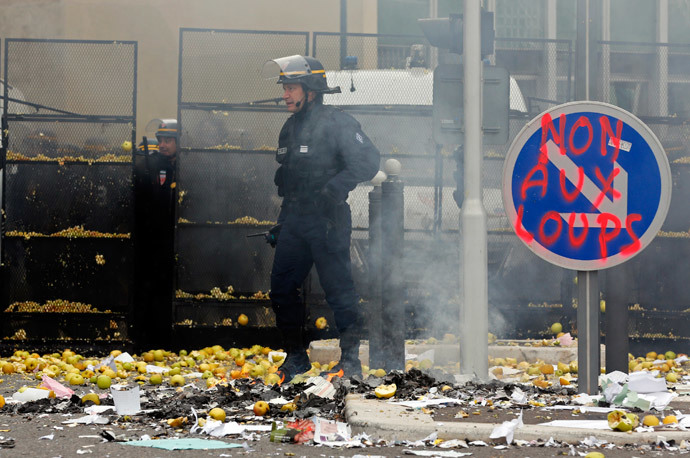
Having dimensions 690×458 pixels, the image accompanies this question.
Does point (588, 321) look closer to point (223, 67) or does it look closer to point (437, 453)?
point (437, 453)

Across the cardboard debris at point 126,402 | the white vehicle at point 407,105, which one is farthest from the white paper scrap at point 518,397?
the white vehicle at point 407,105

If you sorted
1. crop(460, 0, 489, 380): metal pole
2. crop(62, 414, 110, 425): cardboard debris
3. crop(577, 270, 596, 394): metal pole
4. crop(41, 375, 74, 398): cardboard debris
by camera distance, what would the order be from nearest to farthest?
crop(577, 270, 596, 394): metal pole → crop(62, 414, 110, 425): cardboard debris → crop(460, 0, 489, 380): metal pole → crop(41, 375, 74, 398): cardboard debris

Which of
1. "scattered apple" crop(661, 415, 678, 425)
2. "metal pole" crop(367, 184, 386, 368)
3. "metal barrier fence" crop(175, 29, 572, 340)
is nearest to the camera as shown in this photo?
"scattered apple" crop(661, 415, 678, 425)

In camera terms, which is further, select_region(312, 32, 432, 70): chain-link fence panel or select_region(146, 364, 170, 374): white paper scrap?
select_region(312, 32, 432, 70): chain-link fence panel

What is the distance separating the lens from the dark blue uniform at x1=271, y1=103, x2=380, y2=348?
24.9ft

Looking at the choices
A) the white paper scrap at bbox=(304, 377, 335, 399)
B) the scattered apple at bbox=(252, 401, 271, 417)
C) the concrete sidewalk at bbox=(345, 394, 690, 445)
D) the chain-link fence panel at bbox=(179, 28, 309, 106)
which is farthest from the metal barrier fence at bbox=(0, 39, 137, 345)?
the concrete sidewalk at bbox=(345, 394, 690, 445)

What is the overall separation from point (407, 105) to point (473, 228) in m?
3.62

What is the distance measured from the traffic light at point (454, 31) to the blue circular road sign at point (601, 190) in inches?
52.5

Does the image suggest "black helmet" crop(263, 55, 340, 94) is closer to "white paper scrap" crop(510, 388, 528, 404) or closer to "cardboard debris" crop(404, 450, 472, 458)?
"white paper scrap" crop(510, 388, 528, 404)

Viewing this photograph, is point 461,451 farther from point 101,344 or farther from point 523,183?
point 101,344

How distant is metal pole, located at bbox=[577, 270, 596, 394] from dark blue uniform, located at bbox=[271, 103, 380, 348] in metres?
2.00

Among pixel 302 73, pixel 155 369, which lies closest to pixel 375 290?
pixel 302 73

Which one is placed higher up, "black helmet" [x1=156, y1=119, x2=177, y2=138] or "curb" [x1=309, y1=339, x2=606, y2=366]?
"black helmet" [x1=156, y1=119, x2=177, y2=138]

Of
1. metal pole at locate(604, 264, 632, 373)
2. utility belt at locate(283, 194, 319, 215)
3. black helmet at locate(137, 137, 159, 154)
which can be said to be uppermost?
black helmet at locate(137, 137, 159, 154)
